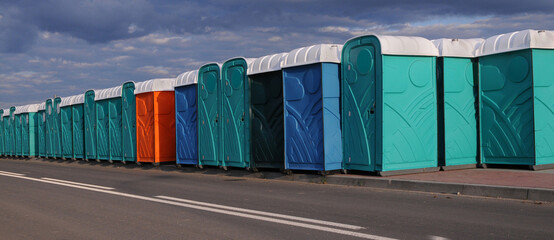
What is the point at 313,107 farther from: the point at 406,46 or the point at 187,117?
the point at 187,117

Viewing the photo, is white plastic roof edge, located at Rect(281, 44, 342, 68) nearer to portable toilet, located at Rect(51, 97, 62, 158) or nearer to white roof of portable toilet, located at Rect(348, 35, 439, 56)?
white roof of portable toilet, located at Rect(348, 35, 439, 56)

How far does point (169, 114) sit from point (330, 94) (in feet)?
28.3

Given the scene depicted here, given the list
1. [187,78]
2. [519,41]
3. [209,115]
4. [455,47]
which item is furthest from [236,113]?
[519,41]

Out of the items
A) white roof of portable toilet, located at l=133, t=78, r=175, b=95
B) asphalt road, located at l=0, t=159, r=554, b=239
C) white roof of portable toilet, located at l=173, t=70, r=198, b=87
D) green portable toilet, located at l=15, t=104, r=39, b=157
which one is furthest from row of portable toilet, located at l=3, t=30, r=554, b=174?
green portable toilet, located at l=15, t=104, r=39, b=157

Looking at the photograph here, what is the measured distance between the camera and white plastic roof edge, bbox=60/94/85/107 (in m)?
24.6

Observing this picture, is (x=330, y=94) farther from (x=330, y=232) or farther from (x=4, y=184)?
(x=4, y=184)

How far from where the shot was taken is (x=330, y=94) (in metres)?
12.1

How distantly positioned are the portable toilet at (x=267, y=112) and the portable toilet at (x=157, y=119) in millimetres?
5695

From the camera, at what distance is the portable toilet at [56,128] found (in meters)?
27.5

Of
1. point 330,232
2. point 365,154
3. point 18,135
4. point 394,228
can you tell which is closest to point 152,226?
point 330,232

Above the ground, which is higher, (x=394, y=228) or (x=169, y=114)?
(x=169, y=114)

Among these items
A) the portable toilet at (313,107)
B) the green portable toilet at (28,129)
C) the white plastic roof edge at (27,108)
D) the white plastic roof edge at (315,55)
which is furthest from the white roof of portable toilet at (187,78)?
the white plastic roof edge at (27,108)

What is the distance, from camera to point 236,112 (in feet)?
48.7

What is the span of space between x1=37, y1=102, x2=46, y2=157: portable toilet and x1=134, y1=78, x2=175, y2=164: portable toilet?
13.2 meters
